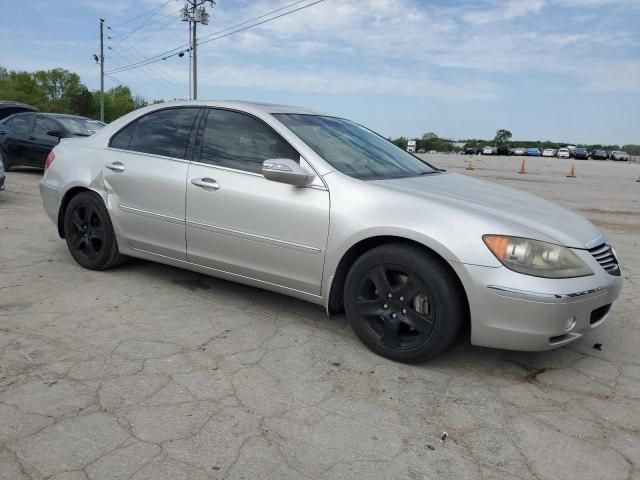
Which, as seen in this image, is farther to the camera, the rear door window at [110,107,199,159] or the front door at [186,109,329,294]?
the rear door window at [110,107,199,159]

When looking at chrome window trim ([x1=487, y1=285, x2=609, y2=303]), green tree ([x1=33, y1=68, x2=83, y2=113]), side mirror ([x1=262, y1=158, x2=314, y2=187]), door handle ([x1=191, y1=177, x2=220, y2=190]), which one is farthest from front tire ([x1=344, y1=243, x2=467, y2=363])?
green tree ([x1=33, y1=68, x2=83, y2=113])

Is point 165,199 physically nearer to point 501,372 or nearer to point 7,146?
point 501,372

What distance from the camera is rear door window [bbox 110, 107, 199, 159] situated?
4.22 metres

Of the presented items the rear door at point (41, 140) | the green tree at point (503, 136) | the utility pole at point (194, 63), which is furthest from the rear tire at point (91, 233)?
the green tree at point (503, 136)

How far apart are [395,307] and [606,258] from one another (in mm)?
1300

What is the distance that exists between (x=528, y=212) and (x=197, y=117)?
2.49 meters

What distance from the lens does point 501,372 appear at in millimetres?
3252

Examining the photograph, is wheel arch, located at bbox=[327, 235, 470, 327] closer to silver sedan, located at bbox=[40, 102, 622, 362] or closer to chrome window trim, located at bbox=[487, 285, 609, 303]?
silver sedan, located at bbox=[40, 102, 622, 362]

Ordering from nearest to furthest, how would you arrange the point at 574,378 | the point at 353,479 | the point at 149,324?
1. the point at 353,479
2. the point at 574,378
3. the point at 149,324

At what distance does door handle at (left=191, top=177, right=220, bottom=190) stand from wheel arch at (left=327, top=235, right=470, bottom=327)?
1086 mm

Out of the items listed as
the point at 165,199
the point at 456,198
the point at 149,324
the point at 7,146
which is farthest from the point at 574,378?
the point at 7,146

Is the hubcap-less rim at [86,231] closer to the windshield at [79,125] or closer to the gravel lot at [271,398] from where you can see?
the gravel lot at [271,398]

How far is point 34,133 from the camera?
1156 centimetres

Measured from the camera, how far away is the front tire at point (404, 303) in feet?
9.93
